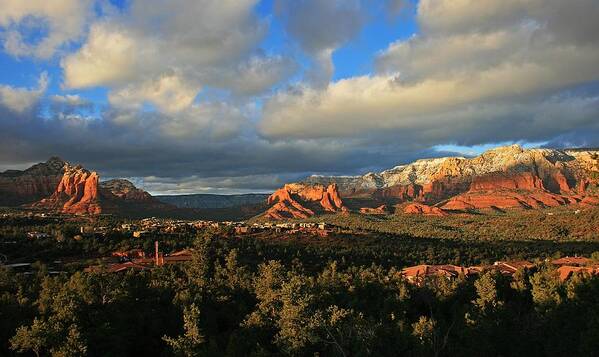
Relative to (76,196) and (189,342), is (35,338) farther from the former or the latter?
(76,196)

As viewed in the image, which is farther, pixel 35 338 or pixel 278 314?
pixel 278 314

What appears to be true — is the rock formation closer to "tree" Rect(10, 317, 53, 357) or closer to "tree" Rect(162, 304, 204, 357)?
"tree" Rect(10, 317, 53, 357)

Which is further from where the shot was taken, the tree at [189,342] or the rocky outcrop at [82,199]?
the rocky outcrop at [82,199]

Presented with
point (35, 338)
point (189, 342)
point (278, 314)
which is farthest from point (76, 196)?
point (189, 342)

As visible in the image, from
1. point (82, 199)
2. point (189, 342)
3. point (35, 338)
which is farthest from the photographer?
point (82, 199)

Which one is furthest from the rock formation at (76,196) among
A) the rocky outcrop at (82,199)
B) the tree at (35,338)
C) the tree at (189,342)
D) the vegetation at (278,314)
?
the tree at (189,342)

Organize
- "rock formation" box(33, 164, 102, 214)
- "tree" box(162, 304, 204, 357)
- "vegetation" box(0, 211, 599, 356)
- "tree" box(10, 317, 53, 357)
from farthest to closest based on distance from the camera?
"rock formation" box(33, 164, 102, 214) < "tree" box(162, 304, 204, 357) < "vegetation" box(0, 211, 599, 356) < "tree" box(10, 317, 53, 357)

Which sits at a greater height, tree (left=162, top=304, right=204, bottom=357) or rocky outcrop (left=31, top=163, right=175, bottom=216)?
rocky outcrop (left=31, top=163, right=175, bottom=216)

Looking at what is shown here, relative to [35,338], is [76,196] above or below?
above

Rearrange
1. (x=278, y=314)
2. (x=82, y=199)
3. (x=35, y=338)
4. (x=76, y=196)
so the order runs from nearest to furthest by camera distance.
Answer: (x=35, y=338) < (x=278, y=314) < (x=82, y=199) < (x=76, y=196)

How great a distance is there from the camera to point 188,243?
8888 cm

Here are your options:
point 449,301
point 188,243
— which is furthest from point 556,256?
point 188,243

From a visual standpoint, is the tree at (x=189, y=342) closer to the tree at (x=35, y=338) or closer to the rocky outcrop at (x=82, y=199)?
the tree at (x=35, y=338)

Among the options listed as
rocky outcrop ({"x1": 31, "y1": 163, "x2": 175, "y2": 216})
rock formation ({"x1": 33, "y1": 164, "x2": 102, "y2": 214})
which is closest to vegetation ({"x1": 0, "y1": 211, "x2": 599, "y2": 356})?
rock formation ({"x1": 33, "y1": 164, "x2": 102, "y2": 214})
